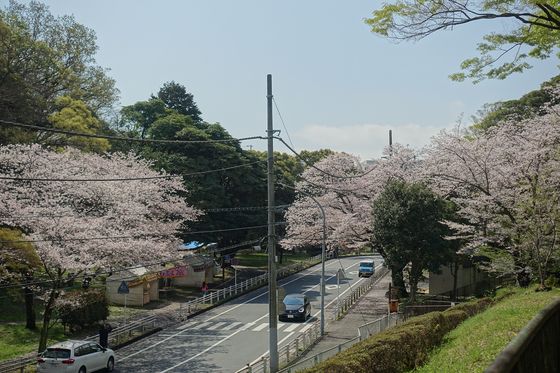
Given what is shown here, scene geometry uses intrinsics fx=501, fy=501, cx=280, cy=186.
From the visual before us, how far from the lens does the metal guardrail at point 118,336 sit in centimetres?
1902

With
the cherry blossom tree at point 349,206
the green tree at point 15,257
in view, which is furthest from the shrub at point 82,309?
the cherry blossom tree at point 349,206

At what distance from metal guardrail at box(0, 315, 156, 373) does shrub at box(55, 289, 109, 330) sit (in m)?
1.74

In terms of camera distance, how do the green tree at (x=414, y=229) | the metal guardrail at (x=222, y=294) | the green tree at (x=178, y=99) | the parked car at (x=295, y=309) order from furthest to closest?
the green tree at (x=178, y=99) → the metal guardrail at (x=222, y=294) → the parked car at (x=295, y=309) → the green tree at (x=414, y=229)

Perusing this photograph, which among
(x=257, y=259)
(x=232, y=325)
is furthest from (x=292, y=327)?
(x=257, y=259)

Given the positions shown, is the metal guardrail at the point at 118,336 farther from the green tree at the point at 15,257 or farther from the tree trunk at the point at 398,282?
the tree trunk at the point at 398,282

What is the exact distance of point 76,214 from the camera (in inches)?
1072

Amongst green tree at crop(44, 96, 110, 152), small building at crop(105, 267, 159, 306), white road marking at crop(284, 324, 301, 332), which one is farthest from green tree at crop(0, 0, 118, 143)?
white road marking at crop(284, 324, 301, 332)

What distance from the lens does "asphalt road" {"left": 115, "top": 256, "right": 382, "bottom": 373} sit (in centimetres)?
2184

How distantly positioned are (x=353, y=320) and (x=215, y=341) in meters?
8.54

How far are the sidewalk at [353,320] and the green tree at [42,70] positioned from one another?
76.8 ft

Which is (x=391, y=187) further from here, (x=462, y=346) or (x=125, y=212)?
(x=462, y=346)

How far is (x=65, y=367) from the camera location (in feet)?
60.6

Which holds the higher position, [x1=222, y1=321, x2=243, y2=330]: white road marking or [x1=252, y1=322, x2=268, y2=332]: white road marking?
[x1=252, y1=322, x2=268, y2=332]: white road marking

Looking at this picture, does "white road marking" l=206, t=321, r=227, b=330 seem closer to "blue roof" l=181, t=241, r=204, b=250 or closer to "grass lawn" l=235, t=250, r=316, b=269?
"blue roof" l=181, t=241, r=204, b=250
